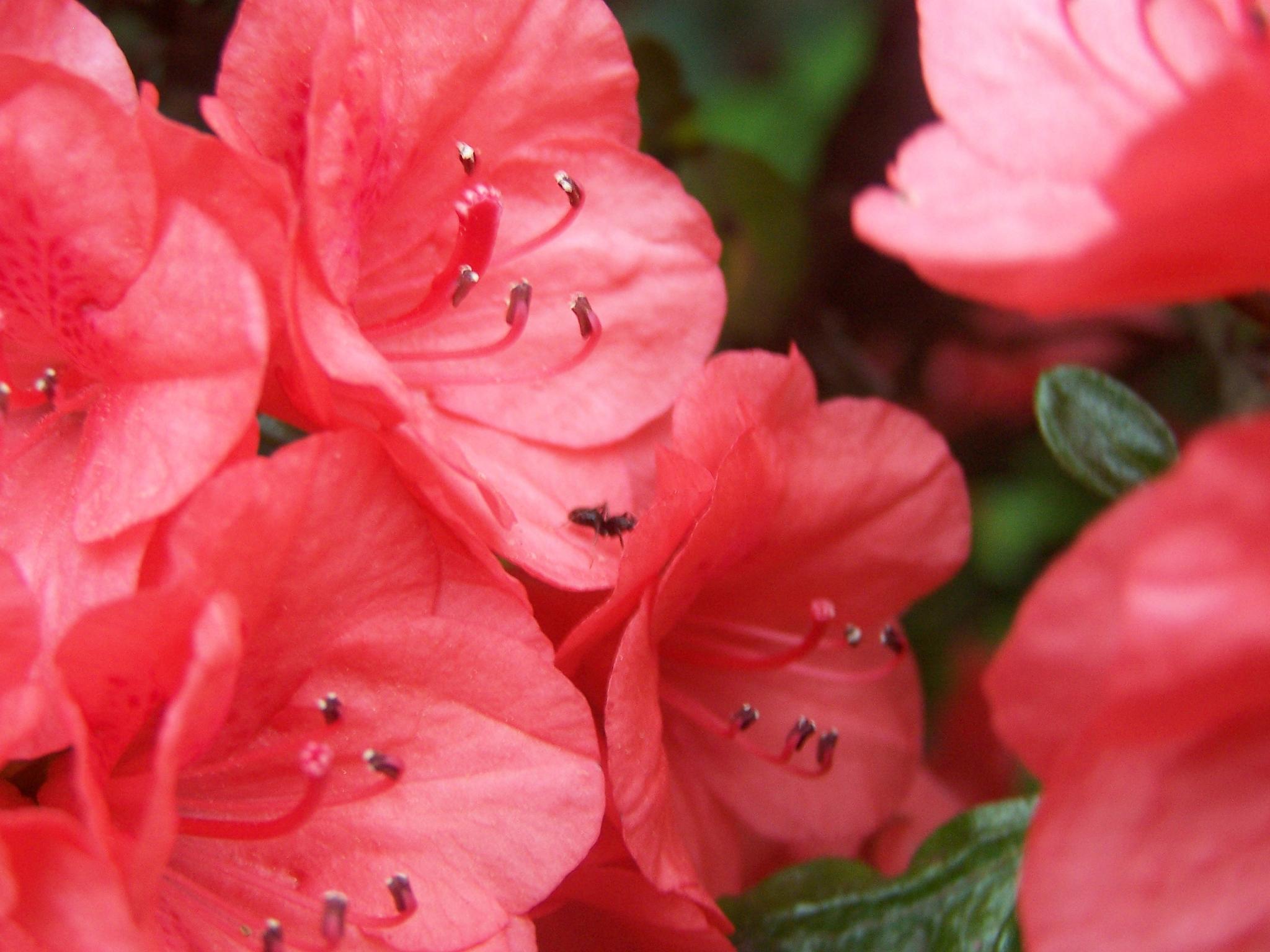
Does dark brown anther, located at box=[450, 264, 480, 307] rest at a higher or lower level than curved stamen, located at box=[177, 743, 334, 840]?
higher

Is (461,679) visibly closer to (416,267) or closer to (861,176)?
(416,267)

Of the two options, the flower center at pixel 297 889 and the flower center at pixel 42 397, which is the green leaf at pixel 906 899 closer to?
the flower center at pixel 297 889

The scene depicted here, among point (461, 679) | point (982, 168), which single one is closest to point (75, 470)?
point (461, 679)

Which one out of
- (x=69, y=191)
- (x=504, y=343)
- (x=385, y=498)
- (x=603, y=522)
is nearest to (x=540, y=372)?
(x=504, y=343)

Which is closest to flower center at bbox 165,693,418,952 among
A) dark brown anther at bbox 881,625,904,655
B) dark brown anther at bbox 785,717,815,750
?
dark brown anther at bbox 785,717,815,750

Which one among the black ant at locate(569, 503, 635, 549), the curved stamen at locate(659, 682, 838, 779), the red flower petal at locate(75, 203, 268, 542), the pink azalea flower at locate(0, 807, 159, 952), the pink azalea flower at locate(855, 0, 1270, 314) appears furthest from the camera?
the curved stamen at locate(659, 682, 838, 779)

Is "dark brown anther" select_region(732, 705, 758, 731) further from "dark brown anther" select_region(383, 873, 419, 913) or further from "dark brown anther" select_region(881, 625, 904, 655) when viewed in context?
"dark brown anther" select_region(383, 873, 419, 913)
